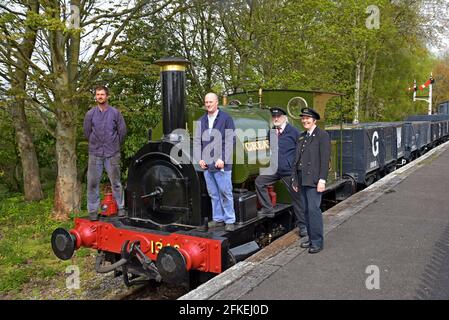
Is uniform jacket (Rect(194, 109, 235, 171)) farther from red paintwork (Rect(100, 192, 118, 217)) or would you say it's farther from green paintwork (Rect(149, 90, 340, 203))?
red paintwork (Rect(100, 192, 118, 217))

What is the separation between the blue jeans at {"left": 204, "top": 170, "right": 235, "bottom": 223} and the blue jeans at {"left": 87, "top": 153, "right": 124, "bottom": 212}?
133 centimetres

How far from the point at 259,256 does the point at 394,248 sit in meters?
1.52

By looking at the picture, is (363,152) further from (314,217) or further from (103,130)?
(103,130)

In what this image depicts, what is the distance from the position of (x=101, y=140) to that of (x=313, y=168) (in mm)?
2544

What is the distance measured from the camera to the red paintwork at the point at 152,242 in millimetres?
4113

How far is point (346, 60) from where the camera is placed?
1476 centimetres

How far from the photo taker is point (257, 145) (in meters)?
5.36

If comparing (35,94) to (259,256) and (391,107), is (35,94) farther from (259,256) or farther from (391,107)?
(391,107)

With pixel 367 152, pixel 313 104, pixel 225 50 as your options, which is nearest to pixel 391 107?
pixel 225 50

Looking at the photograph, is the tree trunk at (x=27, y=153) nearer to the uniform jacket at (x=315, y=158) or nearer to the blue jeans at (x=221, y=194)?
the blue jeans at (x=221, y=194)

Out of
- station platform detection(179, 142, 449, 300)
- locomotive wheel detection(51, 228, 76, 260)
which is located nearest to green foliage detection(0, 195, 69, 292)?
locomotive wheel detection(51, 228, 76, 260)

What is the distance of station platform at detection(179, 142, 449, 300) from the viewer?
352cm
